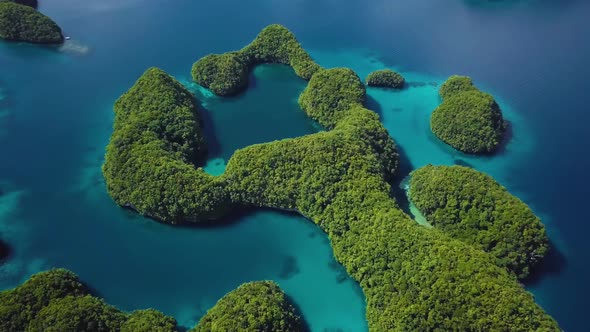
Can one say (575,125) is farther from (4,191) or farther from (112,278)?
(4,191)

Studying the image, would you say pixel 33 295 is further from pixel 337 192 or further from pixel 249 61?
pixel 249 61

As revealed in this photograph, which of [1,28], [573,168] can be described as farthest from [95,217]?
[573,168]

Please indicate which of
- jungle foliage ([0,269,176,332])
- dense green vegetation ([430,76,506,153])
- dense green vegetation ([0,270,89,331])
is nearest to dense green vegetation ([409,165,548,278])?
dense green vegetation ([430,76,506,153])

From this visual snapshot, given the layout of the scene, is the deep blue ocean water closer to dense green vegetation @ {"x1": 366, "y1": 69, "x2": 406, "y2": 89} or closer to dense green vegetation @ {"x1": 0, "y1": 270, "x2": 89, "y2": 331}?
dense green vegetation @ {"x1": 366, "y1": 69, "x2": 406, "y2": 89}

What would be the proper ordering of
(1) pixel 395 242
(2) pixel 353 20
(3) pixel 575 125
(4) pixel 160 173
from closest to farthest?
(1) pixel 395 242 < (4) pixel 160 173 < (3) pixel 575 125 < (2) pixel 353 20

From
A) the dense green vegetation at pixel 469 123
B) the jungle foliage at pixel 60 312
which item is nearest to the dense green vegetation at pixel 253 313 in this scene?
the jungle foliage at pixel 60 312

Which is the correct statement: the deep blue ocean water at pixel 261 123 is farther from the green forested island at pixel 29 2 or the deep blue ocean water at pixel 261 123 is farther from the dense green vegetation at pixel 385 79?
the green forested island at pixel 29 2
